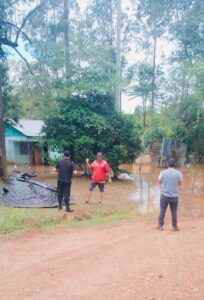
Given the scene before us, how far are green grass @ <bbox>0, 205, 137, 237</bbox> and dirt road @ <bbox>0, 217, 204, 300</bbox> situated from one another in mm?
563

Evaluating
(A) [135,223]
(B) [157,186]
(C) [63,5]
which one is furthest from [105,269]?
(C) [63,5]

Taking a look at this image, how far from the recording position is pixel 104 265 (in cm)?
573

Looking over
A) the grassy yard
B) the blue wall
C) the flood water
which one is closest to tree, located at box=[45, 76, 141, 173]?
the flood water

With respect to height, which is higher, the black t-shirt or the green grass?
the black t-shirt

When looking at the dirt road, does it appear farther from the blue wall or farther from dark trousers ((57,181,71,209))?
the blue wall

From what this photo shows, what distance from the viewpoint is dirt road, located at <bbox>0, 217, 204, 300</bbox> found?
182 inches

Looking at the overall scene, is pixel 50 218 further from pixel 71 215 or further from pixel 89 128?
pixel 89 128

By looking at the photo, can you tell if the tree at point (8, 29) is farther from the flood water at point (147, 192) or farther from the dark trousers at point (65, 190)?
the dark trousers at point (65, 190)

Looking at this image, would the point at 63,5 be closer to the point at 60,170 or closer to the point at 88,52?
the point at 88,52

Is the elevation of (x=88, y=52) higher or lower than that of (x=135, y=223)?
higher

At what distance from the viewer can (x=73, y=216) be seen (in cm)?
1012

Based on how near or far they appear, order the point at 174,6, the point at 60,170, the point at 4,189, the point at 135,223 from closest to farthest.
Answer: the point at 135,223
the point at 60,170
the point at 4,189
the point at 174,6

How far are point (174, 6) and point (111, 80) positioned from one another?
60.9 feet

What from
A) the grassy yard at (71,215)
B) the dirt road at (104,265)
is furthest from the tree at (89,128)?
the dirt road at (104,265)
